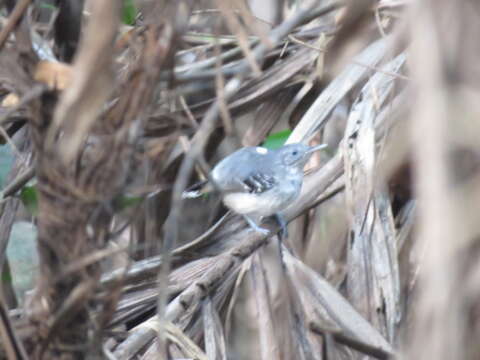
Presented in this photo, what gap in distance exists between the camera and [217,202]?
3.79 metres

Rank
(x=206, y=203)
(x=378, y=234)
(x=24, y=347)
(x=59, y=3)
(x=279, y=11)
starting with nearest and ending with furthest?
(x=24, y=347) → (x=59, y=3) → (x=378, y=234) → (x=279, y=11) → (x=206, y=203)

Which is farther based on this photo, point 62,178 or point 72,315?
point 72,315

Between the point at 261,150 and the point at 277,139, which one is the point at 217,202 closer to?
the point at 261,150

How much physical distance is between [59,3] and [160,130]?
2.06ft

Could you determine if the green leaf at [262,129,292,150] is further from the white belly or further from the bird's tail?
the bird's tail

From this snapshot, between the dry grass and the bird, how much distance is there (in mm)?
A: 130

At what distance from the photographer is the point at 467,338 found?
1.24 meters

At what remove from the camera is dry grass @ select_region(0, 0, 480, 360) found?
1125 mm

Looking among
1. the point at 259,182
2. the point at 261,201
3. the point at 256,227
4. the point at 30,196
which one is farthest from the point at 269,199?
the point at 30,196

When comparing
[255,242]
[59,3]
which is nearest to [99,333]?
[59,3]

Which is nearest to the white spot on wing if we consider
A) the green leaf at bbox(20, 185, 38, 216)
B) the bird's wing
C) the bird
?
the bird

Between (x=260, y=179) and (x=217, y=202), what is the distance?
0.24 meters

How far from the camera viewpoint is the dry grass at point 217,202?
3.69 ft

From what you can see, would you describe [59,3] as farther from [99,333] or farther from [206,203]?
[206,203]
